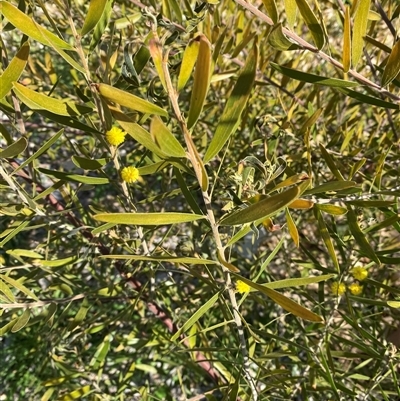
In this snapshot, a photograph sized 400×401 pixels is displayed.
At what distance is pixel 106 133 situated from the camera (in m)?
0.58

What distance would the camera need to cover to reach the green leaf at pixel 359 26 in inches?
19.1

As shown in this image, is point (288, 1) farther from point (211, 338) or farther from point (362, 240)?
point (211, 338)

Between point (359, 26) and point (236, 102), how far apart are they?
0.23m

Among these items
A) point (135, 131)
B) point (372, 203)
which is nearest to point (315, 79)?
point (372, 203)

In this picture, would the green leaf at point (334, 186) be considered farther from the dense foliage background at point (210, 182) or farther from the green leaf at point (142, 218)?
the green leaf at point (142, 218)

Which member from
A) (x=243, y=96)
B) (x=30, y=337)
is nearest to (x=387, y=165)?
(x=243, y=96)

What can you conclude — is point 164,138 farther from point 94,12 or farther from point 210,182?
point 210,182

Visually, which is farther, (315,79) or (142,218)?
(315,79)

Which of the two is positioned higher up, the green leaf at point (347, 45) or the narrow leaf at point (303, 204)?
the green leaf at point (347, 45)

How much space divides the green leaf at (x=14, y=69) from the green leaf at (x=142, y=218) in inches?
6.9

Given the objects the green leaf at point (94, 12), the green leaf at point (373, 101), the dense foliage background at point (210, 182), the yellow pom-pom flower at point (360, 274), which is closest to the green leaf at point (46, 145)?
the dense foliage background at point (210, 182)

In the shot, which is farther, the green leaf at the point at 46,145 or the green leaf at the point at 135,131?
the green leaf at the point at 46,145

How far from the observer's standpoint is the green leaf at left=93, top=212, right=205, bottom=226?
14.6 inches

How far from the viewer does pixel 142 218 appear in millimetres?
396
